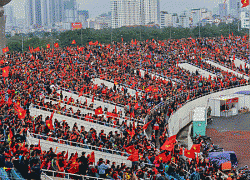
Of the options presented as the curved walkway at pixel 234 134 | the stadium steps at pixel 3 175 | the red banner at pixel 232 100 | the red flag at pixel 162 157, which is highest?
the stadium steps at pixel 3 175

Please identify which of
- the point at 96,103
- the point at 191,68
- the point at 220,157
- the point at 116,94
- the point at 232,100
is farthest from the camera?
the point at 191,68

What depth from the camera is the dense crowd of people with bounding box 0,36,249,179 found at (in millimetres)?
13945

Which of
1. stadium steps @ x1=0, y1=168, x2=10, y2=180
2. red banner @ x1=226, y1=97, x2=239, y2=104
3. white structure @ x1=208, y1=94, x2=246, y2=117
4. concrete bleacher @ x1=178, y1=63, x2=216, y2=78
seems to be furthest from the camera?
concrete bleacher @ x1=178, y1=63, x2=216, y2=78

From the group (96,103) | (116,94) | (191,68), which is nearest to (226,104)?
(191,68)

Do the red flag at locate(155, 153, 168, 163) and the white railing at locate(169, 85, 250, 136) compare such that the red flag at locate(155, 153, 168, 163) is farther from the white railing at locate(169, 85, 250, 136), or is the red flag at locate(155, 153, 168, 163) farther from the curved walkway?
the white railing at locate(169, 85, 250, 136)

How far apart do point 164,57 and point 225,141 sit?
18.4m

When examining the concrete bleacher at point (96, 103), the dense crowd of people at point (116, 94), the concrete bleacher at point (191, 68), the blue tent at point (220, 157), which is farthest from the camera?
the concrete bleacher at point (191, 68)

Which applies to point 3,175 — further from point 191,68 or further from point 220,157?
point 191,68

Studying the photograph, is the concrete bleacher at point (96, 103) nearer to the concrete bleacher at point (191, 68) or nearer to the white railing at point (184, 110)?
the white railing at point (184, 110)

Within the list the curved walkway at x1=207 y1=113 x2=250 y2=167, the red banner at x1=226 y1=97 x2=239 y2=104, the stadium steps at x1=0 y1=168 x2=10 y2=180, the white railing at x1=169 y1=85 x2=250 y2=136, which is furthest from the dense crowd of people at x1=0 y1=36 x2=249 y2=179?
the curved walkway at x1=207 y1=113 x2=250 y2=167

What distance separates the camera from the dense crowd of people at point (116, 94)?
13.9 metres

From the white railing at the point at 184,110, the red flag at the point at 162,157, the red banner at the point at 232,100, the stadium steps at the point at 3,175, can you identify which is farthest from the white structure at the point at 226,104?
the stadium steps at the point at 3,175

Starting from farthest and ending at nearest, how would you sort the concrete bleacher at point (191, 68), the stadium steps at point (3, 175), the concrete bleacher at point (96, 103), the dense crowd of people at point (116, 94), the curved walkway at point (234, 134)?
the concrete bleacher at point (191, 68) → the concrete bleacher at point (96, 103) → the curved walkway at point (234, 134) → the dense crowd of people at point (116, 94) → the stadium steps at point (3, 175)

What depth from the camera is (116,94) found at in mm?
28906
